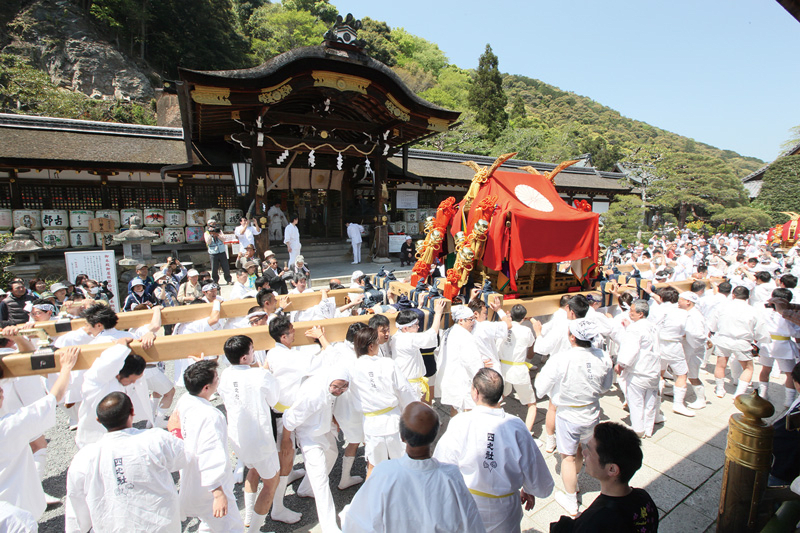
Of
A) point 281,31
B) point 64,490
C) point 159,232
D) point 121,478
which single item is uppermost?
point 281,31

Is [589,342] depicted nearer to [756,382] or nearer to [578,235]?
[578,235]

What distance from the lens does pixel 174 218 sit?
40.9 ft

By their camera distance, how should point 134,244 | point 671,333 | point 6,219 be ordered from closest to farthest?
1. point 671,333
2. point 134,244
3. point 6,219

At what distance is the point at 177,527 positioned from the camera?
2400 millimetres

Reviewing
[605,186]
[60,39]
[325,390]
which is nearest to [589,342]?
[325,390]

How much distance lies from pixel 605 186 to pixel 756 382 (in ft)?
60.9

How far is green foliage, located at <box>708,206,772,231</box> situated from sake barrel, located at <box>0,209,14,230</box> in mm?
42988

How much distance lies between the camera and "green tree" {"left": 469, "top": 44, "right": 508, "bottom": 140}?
3412 centimetres

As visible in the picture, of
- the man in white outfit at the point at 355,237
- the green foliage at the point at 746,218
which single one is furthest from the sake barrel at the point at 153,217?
the green foliage at the point at 746,218

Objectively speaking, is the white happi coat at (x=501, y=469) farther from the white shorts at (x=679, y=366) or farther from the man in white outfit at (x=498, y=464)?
the white shorts at (x=679, y=366)

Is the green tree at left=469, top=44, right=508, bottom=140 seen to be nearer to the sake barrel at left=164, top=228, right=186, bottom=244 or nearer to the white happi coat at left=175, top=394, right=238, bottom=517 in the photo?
the sake barrel at left=164, top=228, right=186, bottom=244

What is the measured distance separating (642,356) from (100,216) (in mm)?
13835

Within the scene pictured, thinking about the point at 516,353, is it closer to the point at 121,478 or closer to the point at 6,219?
the point at 121,478

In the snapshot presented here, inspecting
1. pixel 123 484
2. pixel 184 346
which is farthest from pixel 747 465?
pixel 184 346
